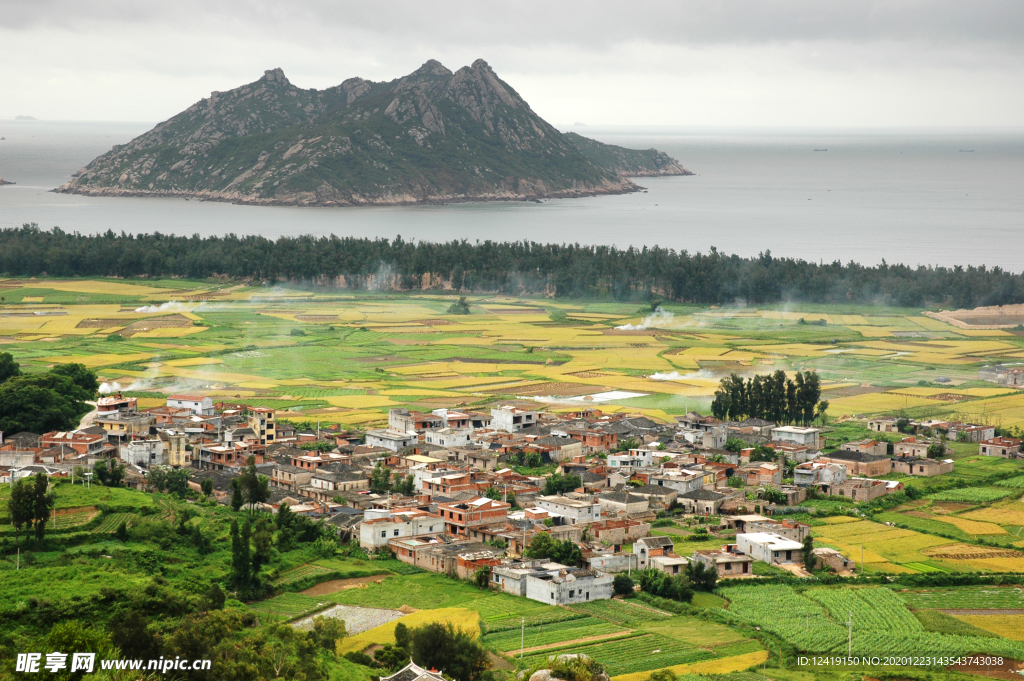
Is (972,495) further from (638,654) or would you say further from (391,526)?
(391,526)

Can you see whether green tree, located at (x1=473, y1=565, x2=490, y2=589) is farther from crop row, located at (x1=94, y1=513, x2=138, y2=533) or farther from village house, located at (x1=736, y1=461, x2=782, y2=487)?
village house, located at (x1=736, y1=461, x2=782, y2=487)

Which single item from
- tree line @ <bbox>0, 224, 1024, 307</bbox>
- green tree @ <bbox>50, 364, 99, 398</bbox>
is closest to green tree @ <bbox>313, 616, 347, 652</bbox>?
green tree @ <bbox>50, 364, 99, 398</bbox>

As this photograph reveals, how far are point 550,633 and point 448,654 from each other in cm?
356

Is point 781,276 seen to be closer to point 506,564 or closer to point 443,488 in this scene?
point 443,488

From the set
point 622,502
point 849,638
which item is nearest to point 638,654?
point 849,638

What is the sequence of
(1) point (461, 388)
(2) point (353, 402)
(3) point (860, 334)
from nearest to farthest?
(2) point (353, 402) → (1) point (461, 388) → (3) point (860, 334)

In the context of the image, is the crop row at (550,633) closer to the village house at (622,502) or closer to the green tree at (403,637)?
the green tree at (403,637)

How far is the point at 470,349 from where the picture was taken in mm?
72000

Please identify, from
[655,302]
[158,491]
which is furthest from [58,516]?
[655,302]

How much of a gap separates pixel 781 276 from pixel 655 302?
10.5 m

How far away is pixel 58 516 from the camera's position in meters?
32.2

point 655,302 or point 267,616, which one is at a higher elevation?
point 655,302

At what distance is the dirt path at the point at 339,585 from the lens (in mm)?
29844

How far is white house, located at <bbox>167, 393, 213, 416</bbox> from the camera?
47.8 meters
